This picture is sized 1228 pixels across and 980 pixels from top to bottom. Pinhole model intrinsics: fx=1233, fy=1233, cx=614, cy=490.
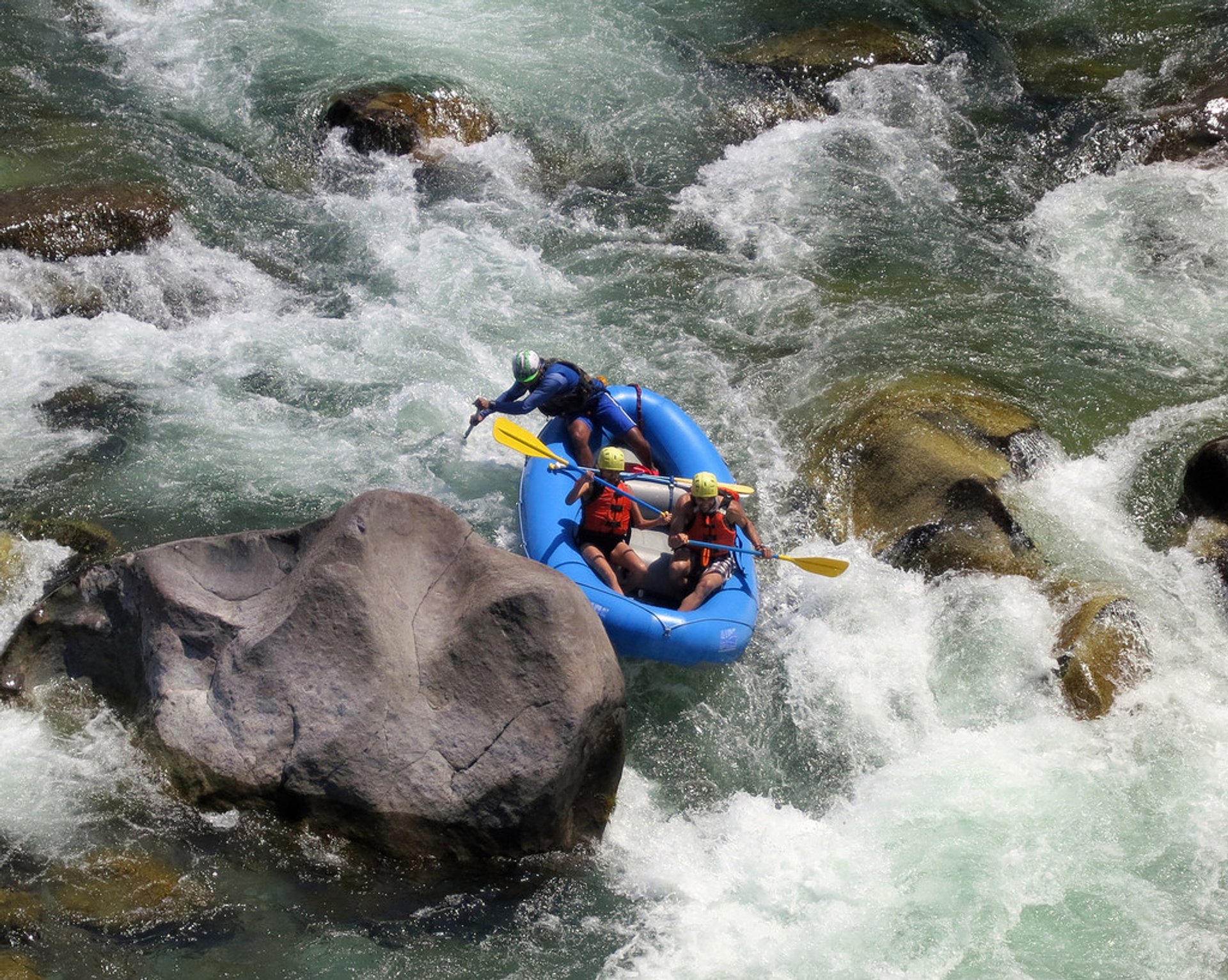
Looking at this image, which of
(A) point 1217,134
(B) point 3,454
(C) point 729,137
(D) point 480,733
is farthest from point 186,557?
(A) point 1217,134

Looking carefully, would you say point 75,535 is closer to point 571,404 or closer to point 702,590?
point 571,404

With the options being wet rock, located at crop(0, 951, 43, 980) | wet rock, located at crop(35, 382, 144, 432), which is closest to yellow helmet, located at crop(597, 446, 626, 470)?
wet rock, located at crop(35, 382, 144, 432)

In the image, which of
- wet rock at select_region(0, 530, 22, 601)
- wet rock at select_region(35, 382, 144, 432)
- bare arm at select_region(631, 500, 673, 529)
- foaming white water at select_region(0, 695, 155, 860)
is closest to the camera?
foaming white water at select_region(0, 695, 155, 860)

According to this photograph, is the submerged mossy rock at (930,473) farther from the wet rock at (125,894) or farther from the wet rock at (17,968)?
the wet rock at (17,968)

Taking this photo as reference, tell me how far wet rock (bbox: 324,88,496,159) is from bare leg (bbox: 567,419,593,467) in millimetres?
3873

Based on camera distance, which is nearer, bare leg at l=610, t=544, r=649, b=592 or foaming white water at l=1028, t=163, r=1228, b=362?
bare leg at l=610, t=544, r=649, b=592

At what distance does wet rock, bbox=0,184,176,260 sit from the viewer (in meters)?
9.13

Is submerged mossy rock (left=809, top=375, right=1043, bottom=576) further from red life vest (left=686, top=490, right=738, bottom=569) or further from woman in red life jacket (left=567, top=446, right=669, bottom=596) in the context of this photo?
woman in red life jacket (left=567, top=446, right=669, bottom=596)

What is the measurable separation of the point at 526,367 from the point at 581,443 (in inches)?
24.0

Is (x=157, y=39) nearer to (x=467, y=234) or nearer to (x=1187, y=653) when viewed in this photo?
(x=467, y=234)

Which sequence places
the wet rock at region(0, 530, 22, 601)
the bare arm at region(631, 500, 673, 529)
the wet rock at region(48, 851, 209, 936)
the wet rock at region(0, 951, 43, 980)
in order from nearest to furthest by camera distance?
the wet rock at region(0, 951, 43, 980) < the wet rock at region(48, 851, 209, 936) < the wet rock at region(0, 530, 22, 601) < the bare arm at region(631, 500, 673, 529)

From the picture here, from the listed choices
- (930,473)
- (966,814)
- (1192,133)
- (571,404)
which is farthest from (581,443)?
(1192,133)

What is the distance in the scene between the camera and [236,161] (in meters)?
10.6

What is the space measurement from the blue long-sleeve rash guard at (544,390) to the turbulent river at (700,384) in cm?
55
